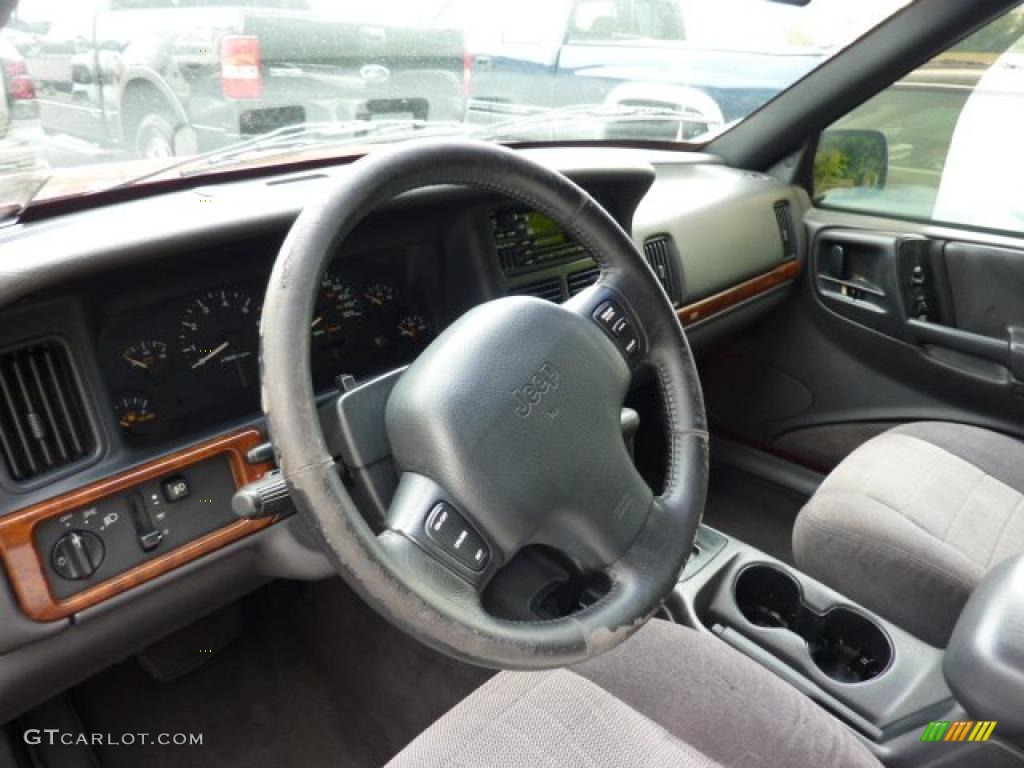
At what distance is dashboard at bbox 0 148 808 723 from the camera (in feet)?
3.32

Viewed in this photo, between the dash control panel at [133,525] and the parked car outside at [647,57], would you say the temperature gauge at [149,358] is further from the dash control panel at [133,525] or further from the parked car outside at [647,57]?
the parked car outside at [647,57]

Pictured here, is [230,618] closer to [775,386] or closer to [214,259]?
[214,259]

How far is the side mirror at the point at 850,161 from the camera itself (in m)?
2.36

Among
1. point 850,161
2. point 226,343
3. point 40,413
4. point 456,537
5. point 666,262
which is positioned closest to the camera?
point 456,537

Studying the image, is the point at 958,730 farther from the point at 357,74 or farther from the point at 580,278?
the point at 357,74

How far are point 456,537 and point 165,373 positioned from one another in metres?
0.57

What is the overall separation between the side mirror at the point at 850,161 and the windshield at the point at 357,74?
9.6 inches

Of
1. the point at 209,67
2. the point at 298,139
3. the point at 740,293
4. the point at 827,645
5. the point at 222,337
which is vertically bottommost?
the point at 827,645

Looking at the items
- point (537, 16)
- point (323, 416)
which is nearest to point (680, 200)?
A: point (537, 16)

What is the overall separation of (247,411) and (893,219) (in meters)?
1.89

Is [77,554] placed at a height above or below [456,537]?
below

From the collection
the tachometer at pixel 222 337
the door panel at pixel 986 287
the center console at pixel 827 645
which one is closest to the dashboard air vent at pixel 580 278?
the center console at pixel 827 645

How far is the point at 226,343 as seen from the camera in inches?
49.6

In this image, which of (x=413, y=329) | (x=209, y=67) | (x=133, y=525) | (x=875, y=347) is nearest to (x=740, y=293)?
(x=875, y=347)
